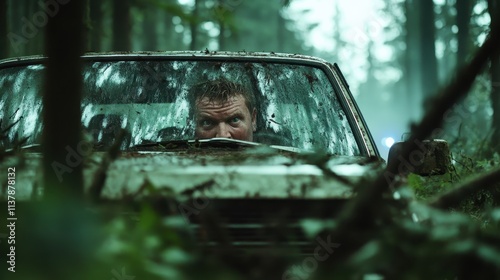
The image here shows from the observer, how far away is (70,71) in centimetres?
218

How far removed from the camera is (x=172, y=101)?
13.8 ft

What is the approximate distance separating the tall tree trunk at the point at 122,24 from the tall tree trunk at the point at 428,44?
74.4ft

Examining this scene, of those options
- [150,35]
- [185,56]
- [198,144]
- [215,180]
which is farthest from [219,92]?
[150,35]

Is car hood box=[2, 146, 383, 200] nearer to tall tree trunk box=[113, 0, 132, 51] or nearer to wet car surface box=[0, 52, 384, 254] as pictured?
wet car surface box=[0, 52, 384, 254]

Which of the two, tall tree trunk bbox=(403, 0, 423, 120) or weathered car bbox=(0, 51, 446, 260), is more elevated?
tall tree trunk bbox=(403, 0, 423, 120)

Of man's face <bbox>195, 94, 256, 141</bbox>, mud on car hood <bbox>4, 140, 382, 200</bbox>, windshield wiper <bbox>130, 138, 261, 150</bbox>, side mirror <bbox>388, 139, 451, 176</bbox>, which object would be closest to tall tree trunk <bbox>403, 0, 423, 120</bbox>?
man's face <bbox>195, 94, 256, 141</bbox>

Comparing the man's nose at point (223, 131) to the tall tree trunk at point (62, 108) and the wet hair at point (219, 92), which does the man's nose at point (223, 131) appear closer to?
the wet hair at point (219, 92)

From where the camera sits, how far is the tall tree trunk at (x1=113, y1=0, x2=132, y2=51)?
53.8 ft

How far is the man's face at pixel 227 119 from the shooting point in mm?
4207

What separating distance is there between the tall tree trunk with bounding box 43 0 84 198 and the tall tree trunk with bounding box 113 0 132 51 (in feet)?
47.5

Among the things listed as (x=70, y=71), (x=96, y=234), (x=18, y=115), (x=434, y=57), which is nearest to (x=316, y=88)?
(x=18, y=115)

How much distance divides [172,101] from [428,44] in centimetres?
3405

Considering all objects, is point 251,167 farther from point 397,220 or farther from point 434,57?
point 434,57

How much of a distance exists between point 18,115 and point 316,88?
1.81 meters
